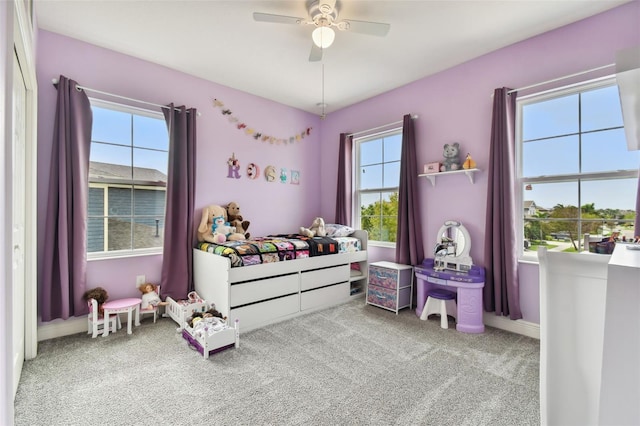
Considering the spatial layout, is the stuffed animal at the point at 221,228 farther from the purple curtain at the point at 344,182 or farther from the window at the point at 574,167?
the window at the point at 574,167

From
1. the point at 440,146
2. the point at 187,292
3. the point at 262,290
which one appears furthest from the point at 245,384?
the point at 440,146

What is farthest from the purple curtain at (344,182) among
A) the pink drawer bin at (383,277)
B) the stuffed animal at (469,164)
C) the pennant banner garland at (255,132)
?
the stuffed animal at (469,164)

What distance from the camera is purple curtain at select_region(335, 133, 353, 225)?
387cm

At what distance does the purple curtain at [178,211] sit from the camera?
2.85 metres

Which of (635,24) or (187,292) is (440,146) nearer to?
(635,24)

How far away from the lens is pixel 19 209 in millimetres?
1871

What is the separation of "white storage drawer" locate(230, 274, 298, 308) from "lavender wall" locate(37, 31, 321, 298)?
0.99 metres

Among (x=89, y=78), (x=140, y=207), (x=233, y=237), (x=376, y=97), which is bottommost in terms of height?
(x=233, y=237)

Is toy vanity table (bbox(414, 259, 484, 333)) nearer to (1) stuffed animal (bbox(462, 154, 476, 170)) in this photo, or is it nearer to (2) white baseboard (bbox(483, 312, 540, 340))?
(2) white baseboard (bbox(483, 312, 540, 340))

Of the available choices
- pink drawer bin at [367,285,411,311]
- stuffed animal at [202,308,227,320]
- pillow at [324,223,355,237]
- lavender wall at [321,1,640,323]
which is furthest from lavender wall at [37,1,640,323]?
stuffed animal at [202,308,227,320]

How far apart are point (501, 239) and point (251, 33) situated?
268 cm

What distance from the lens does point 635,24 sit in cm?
202

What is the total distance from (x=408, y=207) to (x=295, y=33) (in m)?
1.97

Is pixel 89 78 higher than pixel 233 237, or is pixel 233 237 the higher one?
pixel 89 78
